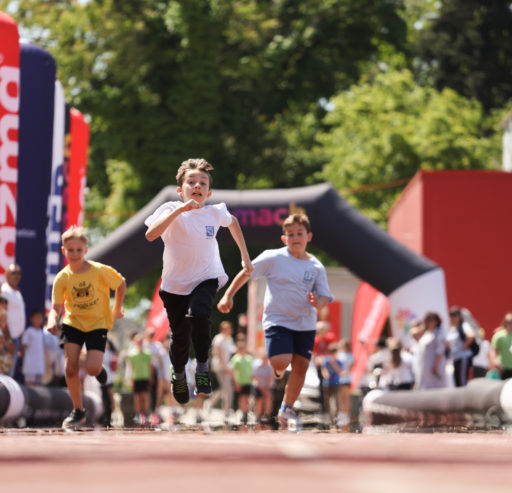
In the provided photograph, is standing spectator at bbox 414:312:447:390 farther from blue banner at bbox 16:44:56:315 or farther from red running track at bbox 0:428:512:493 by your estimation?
red running track at bbox 0:428:512:493

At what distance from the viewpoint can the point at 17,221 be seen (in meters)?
14.8

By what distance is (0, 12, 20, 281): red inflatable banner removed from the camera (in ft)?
47.6

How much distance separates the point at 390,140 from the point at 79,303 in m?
35.7

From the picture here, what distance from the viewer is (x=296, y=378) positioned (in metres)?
9.47

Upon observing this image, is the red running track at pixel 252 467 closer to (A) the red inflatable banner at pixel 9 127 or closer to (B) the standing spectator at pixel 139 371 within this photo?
(A) the red inflatable banner at pixel 9 127

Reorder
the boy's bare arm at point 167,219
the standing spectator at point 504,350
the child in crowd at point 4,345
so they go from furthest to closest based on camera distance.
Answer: the standing spectator at point 504,350, the child in crowd at point 4,345, the boy's bare arm at point 167,219

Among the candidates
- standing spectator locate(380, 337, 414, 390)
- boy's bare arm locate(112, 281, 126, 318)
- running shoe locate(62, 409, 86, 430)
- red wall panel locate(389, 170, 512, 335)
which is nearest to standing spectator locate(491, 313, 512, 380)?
standing spectator locate(380, 337, 414, 390)

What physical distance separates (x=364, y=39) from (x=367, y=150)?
152 inches

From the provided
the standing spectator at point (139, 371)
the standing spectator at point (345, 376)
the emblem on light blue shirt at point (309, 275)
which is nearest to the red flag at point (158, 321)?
the standing spectator at point (139, 371)

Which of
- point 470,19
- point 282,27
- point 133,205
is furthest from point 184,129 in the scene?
point 470,19

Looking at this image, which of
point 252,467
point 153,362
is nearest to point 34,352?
point 153,362

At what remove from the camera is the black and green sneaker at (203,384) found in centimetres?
837

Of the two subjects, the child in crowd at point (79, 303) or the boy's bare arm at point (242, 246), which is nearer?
the boy's bare arm at point (242, 246)

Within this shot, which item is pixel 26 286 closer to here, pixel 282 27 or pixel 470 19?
pixel 282 27
